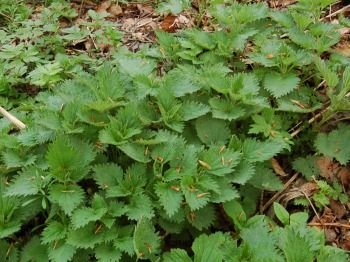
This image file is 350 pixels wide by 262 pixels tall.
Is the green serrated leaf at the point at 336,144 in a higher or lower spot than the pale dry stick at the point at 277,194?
higher

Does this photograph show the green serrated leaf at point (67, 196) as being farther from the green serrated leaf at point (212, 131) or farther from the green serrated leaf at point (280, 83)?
the green serrated leaf at point (280, 83)

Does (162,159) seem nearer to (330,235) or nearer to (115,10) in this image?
(330,235)

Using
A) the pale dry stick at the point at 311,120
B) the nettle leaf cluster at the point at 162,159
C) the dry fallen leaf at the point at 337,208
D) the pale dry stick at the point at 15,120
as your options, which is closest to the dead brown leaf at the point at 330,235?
the dry fallen leaf at the point at 337,208

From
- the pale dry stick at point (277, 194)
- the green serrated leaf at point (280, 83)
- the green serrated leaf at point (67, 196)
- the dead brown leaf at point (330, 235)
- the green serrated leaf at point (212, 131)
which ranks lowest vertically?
the dead brown leaf at point (330, 235)

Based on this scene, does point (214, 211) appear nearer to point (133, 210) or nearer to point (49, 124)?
point (133, 210)

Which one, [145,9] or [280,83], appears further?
[145,9]

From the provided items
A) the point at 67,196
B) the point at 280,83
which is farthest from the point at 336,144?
the point at 67,196

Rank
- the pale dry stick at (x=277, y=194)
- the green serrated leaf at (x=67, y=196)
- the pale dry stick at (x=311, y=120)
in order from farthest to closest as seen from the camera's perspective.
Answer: the pale dry stick at (x=311, y=120) → the pale dry stick at (x=277, y=194) → the green serrated leaf at (x=67, y=196)

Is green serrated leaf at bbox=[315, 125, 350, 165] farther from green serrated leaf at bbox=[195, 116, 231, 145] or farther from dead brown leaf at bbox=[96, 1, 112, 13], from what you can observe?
dead brown leaf at bbox=[96, 1, 112, 13]

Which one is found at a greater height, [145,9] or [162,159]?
[162,159]
